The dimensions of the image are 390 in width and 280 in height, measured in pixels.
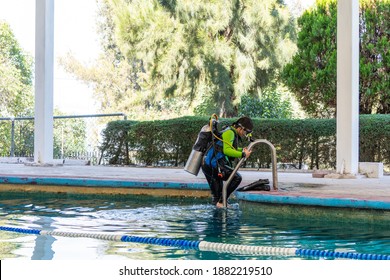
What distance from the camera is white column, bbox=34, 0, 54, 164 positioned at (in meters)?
13.1

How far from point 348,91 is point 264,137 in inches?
140

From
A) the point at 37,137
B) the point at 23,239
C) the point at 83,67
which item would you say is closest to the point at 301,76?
the point at 37,137

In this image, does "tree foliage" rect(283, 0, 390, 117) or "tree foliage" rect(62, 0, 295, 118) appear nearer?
"tree foliage" rect(283, 0, 390, 117)

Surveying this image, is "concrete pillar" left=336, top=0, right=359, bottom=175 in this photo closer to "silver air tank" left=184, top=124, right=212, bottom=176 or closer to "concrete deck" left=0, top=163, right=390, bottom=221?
"concrete deck" left=0, top=163, right=390, bottom=221

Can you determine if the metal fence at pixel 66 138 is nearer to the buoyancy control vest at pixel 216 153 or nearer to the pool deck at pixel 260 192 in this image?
the pool deck at pixel 260 192

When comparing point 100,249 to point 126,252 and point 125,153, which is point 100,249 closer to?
point 126,252

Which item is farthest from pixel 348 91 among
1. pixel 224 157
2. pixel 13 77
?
pixel 13 77

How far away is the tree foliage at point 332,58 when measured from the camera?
15055mm

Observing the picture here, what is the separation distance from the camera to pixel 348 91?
1065 cm

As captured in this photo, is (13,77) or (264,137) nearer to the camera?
(264,137)

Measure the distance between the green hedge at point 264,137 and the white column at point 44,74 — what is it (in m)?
2.41

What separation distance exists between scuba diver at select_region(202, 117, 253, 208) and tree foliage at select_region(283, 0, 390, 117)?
763 cm

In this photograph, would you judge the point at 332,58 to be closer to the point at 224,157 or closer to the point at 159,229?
the point at 224,157

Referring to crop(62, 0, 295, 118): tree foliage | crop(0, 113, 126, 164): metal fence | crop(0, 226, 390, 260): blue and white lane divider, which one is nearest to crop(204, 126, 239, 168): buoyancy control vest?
crop(0, 226, 390, 260): blue and white lane divider
